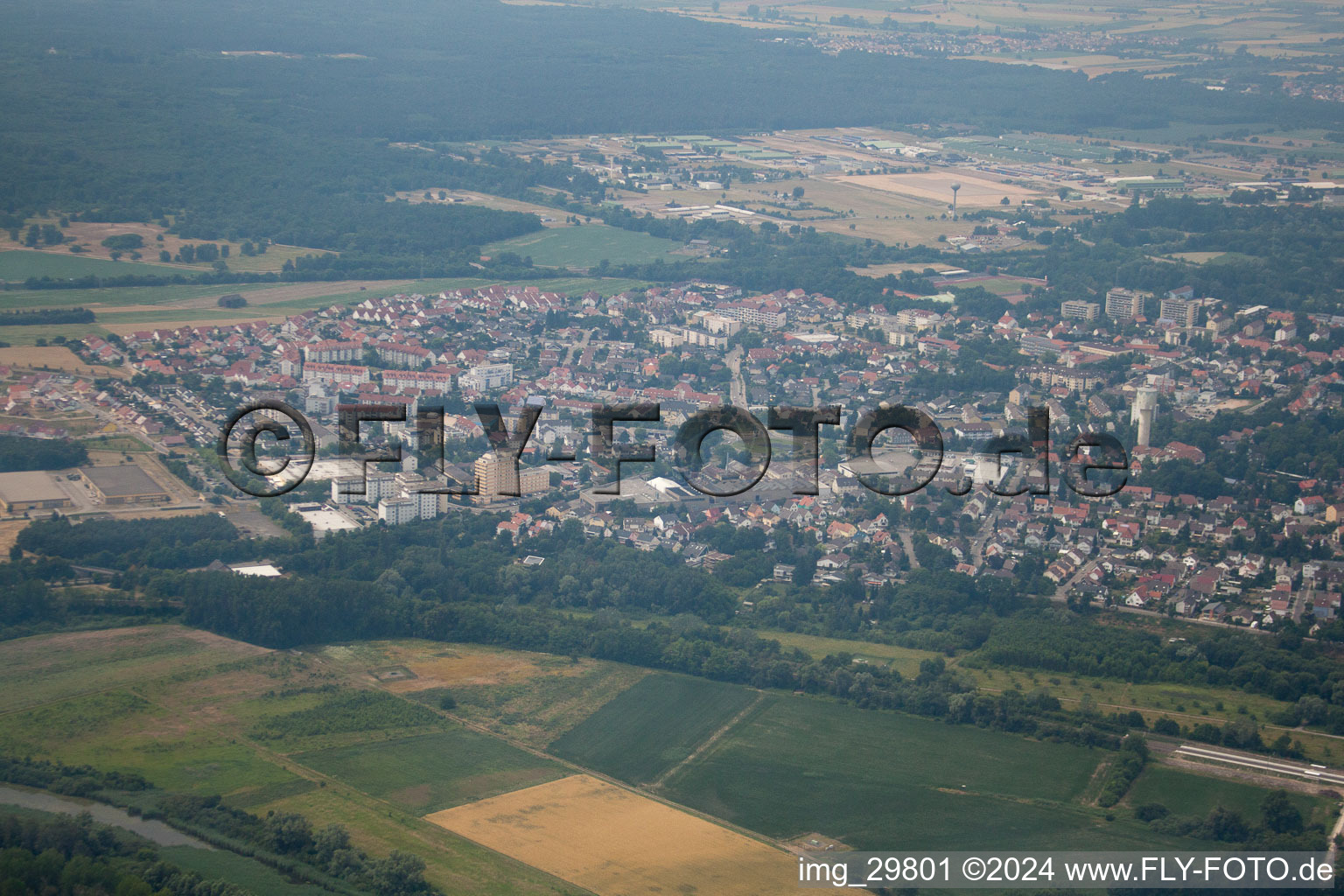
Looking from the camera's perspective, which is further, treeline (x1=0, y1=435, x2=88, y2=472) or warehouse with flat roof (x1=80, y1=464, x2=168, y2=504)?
treeline (x1=0, y1=435, x2=88, y2=472)

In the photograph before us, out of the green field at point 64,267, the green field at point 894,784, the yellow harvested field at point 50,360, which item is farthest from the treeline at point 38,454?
the green field at point 894,784

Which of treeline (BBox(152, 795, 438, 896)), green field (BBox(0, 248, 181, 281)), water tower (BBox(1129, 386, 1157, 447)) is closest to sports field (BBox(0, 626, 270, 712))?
treeline (BBox(152, 795, 438, 896))

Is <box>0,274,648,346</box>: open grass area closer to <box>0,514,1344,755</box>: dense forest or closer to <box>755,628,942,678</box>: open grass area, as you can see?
<box>0,514,1344,755</box>: dense forest

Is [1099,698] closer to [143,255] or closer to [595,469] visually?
[595,469]

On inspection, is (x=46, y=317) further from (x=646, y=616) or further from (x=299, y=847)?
(x=299, y=847)

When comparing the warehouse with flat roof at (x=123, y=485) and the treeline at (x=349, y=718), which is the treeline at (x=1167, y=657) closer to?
the treeline at (x=349, y=718)

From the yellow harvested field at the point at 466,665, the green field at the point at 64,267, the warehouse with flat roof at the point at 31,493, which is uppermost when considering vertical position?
the green field at the point at 64,267

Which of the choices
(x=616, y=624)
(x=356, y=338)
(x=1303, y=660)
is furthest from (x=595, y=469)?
(x=1303, y=660)
